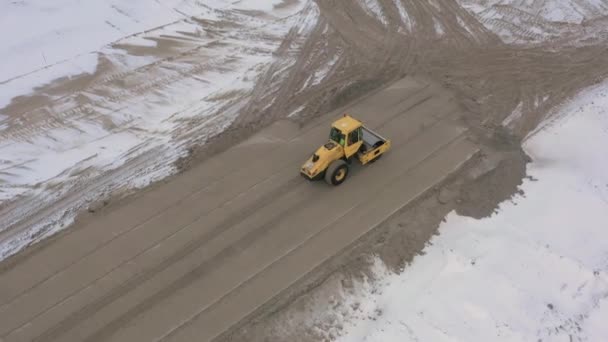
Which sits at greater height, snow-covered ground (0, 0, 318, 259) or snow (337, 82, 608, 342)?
snow-covered ground (0, 0, 318, 259)

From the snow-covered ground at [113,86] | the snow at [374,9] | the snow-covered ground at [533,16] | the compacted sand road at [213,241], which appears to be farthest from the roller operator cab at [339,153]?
the snow-covered ground at [533,16]

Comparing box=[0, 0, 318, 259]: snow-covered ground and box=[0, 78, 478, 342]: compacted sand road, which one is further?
box=[0, 0, 318, 259]: snow-covered ground

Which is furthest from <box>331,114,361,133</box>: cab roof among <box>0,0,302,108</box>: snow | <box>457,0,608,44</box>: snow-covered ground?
<box>457,0,608,44</box>: snow-covered ground

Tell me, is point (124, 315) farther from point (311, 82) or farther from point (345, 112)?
point (311, 82)

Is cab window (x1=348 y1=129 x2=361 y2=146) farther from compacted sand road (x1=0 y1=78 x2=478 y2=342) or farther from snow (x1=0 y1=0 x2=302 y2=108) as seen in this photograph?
snow (x1=0 y1=0 x2=302 y2=108)

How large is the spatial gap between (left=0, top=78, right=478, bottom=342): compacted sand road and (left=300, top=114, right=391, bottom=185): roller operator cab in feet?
1.59

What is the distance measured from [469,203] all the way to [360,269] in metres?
3.73

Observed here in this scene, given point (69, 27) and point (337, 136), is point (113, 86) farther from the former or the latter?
point (337, 136)

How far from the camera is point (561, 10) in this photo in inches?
804

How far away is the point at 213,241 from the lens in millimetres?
11609

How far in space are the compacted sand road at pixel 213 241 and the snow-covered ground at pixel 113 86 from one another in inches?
52.3

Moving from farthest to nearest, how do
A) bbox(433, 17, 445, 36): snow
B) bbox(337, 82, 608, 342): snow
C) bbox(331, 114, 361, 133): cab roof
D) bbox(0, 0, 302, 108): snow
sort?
bbox(433, 17, 445, 36): snow, bbox(0, 0, 302, 108): snow, bbox(331, 114, 361, 133): cab roof, bbox(337, 82, 608, 342): snow

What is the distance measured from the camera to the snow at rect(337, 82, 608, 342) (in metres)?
10.4

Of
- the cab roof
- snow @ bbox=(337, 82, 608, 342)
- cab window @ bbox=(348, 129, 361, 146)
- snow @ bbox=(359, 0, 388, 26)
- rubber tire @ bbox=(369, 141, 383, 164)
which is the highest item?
snow @ bbox=(359, 0, 388, 26)
